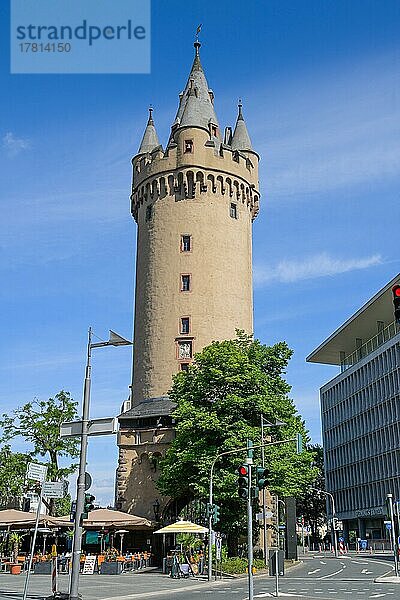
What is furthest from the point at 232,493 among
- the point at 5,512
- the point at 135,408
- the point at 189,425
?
the point at 135,408

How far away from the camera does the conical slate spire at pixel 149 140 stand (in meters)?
68.9

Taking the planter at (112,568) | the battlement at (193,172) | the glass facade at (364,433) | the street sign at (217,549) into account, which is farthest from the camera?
the glass facade at (364,433)

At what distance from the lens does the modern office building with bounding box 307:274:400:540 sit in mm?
86188

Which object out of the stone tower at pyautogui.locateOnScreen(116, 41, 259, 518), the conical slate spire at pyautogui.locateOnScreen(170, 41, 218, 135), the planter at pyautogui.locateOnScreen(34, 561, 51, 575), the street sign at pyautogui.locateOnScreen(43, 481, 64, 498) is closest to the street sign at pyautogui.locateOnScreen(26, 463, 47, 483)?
the street sign at pyautogui.locateOnScreen(43, 481, 64, 498)

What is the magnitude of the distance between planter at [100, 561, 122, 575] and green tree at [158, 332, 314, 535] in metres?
6.20

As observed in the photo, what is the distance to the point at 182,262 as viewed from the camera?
60438 mm

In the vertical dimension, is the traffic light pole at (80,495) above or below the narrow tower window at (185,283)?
below

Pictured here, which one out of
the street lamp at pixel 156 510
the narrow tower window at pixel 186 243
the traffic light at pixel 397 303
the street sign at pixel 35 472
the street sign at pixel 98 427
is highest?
the narrow tower window at pixel 186 243

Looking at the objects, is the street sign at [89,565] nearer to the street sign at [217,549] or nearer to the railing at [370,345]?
the street sign at [217,549]

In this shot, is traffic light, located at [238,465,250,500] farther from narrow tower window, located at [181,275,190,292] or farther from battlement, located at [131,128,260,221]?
battlement, located at [131,128,260,221]

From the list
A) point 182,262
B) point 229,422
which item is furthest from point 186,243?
point 229,422

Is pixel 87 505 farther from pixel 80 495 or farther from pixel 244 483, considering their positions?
pixel 244 483

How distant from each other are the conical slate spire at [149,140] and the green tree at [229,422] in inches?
1053

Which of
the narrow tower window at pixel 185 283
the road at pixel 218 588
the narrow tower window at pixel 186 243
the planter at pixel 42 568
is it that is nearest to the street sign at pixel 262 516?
the road at pixel 218 588
